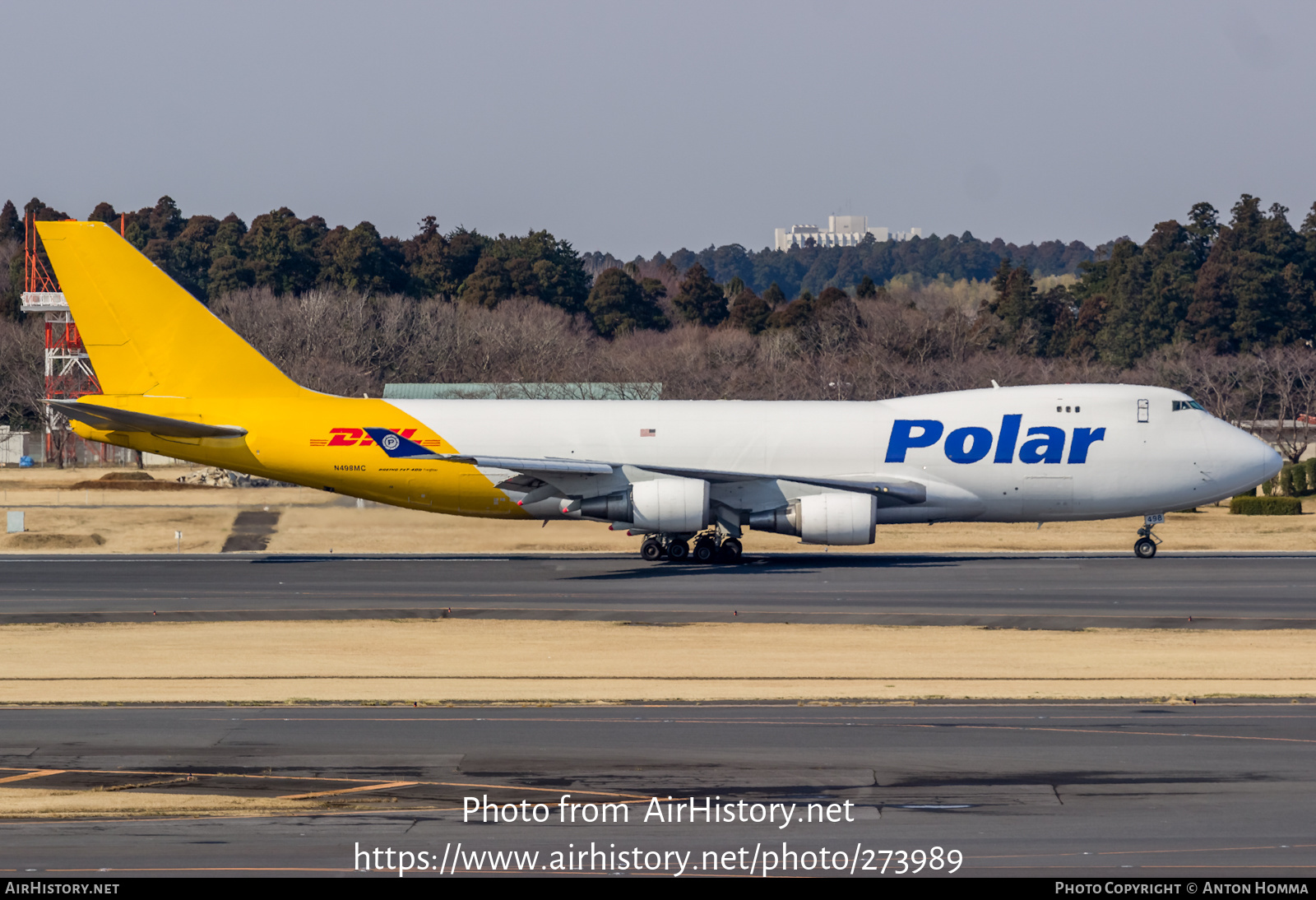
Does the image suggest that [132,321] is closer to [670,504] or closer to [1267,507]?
[670,504]

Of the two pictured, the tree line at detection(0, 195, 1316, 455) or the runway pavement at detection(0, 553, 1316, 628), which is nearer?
the runway pavement at detection(0, 553, 1316, 628)

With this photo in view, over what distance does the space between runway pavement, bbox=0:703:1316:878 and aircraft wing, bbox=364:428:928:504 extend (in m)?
18.7

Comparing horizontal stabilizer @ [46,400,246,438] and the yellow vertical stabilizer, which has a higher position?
the yellow vertical stabilizer

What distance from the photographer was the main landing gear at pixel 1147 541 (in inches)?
1617

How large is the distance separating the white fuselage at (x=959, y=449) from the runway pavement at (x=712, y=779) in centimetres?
2057

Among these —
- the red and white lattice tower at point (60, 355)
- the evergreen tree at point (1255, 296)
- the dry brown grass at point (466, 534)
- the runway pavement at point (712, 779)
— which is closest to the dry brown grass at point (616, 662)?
the runway pavement at point (712, 779)

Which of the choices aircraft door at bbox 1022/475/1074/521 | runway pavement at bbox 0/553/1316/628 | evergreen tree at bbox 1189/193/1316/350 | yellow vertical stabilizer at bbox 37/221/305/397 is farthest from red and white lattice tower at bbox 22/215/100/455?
evergreen tree at bbox 1189/193/1316/350

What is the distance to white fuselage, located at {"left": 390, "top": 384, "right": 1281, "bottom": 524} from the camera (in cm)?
4038

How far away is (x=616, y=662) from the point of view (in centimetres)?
2442

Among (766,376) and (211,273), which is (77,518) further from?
(211,273)

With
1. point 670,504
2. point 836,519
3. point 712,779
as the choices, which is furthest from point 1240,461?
point 712,779

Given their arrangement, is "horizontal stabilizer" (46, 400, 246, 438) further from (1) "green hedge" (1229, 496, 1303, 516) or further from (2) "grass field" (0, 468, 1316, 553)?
(1) "green hedge" (1229, 496, 1303, 516)

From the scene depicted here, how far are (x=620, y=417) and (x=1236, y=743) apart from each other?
25.5m

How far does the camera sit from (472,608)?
3066 cm
